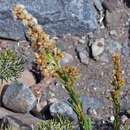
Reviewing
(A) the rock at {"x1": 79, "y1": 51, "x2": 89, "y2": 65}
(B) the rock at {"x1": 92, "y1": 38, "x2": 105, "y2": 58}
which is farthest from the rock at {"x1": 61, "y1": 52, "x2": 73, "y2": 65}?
(B) the rock at {"x1": 92, "y1": 38, "x2": 105, "y2": 58}

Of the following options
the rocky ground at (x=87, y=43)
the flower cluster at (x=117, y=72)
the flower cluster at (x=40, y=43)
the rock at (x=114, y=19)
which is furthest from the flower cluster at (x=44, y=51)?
the rock at (x=114, y=19)

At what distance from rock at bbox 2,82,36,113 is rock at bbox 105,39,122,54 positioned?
1122 mm

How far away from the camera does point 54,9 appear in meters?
5.08

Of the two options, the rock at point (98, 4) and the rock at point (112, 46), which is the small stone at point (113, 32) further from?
the rock at point (98, 4)

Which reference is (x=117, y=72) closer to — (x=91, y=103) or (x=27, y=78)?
(x=91, y=103)

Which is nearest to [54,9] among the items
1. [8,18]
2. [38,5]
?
[38,5]

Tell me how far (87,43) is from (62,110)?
1120 mm

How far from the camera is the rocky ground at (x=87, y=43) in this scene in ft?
14.9

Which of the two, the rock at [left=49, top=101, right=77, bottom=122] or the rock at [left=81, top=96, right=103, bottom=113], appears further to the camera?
the rock at [left=81, top=96, right=103, bottom=113]

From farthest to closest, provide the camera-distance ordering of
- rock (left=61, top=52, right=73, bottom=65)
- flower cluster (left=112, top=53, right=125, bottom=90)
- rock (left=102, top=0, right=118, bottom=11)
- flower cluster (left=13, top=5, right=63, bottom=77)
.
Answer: rock (left=102, top=0, right=118, bottom=11) → rock (left=61, top=52, right=73, bottom=65) → flower cluster (left=112, top=53, right=125, bottom=90) → flower cluster (left=13, top=5, right=63, bottom=77)

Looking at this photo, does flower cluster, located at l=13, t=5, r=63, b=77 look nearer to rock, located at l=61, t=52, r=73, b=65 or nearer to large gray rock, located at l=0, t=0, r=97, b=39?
rock, located at l=61, t=52, r=73, b=65

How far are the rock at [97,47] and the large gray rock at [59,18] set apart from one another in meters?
0.18

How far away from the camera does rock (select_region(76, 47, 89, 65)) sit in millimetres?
4840

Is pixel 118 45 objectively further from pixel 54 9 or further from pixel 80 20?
pixel 54 9
